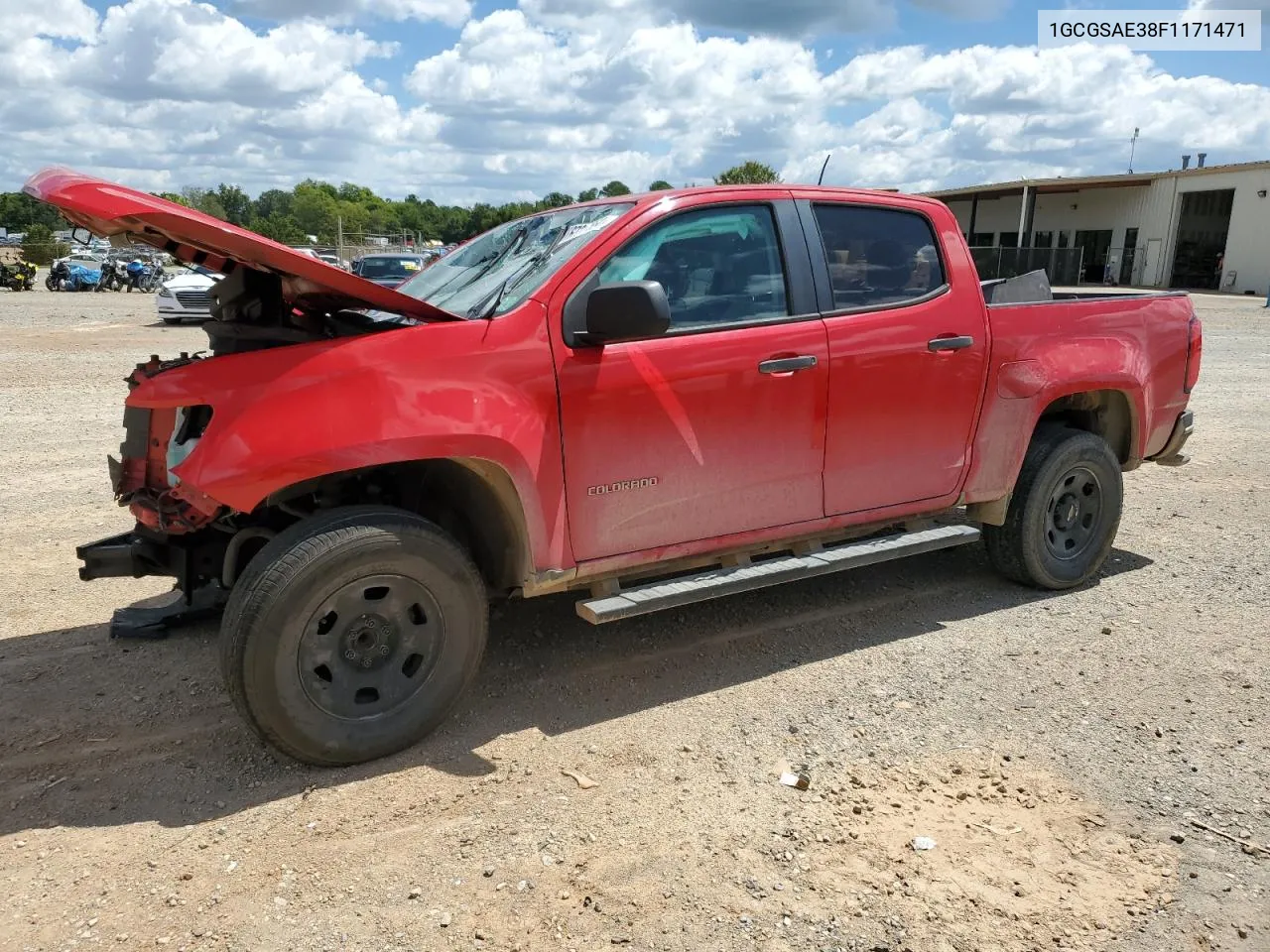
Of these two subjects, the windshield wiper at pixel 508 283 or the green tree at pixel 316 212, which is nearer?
the windshield wiper at pixel 508 283

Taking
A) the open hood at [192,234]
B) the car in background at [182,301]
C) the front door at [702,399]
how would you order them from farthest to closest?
the car in background at [182,301] → the front door at [702,399] → the open hood at [192,234]

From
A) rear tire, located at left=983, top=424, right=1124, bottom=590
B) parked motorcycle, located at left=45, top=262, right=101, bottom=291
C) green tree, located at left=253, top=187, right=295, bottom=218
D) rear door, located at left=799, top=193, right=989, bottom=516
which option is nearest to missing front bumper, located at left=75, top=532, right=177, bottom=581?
rear door, located at left=799, top=193, right=989, bottom=516

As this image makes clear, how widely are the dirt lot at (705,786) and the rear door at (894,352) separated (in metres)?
0.80

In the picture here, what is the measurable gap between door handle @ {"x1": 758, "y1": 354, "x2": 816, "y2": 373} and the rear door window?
35cm

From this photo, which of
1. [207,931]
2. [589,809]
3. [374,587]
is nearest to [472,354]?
[374,587]

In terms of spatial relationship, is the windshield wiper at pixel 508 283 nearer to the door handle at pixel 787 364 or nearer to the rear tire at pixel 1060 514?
the door handle at pixel 787 364

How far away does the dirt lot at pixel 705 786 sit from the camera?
2.68 metres

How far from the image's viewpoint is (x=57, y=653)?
4.23 meters

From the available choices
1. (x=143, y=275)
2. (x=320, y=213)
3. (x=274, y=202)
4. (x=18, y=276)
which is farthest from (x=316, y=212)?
(x=143, y=275)

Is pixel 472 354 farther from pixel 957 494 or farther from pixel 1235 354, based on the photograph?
pixel 1235 354

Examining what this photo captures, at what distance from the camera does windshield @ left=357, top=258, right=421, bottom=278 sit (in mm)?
21016

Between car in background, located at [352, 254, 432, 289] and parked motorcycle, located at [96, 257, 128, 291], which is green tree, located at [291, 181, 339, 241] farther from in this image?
car in background, located at [352, 254, 432, 289]

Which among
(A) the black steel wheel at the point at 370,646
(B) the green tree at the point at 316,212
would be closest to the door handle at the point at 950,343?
(A) the black steel wheel at the point at 370,646

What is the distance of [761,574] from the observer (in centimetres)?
405
